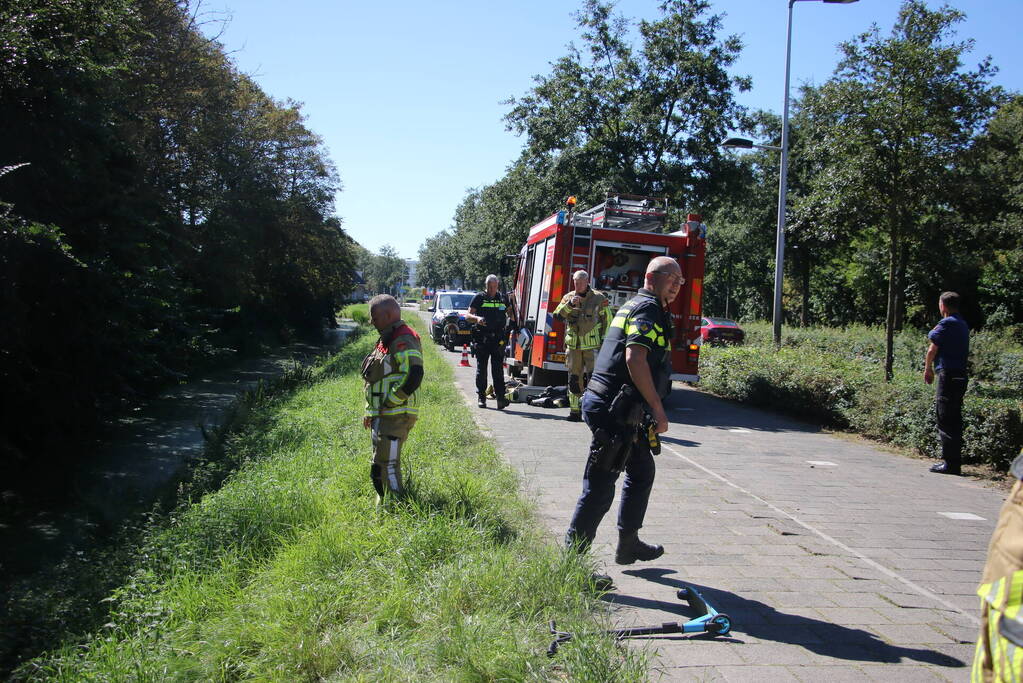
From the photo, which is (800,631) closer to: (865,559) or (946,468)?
(865,559)

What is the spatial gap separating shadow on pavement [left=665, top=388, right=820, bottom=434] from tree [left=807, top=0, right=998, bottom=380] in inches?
62.7

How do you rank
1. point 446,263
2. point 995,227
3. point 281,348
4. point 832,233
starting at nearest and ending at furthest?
point 832,233, point 995,227, point 281,348, point 446,263

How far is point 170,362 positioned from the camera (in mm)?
12727

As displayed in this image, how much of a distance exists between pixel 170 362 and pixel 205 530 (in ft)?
27.1

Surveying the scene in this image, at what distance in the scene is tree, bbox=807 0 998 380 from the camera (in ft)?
36.7

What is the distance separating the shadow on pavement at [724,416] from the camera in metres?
10.9

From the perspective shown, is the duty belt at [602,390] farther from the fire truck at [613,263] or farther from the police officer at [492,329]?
the fire truck at [613,263]

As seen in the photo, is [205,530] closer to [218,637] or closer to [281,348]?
[218,637]

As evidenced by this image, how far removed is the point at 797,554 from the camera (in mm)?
5023

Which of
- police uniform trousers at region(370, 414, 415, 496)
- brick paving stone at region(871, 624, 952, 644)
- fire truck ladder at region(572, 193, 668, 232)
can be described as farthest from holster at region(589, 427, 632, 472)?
fire truck ladder at region(572, 193, 668, 232)

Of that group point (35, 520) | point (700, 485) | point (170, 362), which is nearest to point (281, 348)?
point (170, 362)

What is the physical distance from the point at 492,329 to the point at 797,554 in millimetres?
6602

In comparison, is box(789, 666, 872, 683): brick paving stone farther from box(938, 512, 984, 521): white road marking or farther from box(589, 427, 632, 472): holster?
box(938, 512, 984, 521): white road marking

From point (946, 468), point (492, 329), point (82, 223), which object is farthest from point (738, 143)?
point (82, 223)
